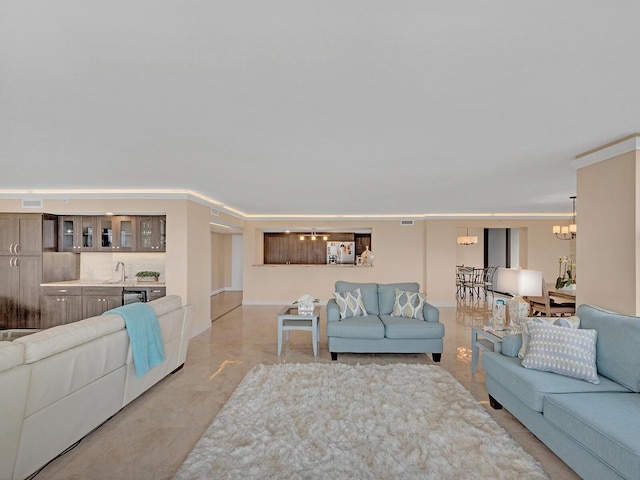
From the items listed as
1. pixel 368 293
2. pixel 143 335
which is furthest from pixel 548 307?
pixel 143 335

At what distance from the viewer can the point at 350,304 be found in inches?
193

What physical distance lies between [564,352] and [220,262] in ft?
32.1

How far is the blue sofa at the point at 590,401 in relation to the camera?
186 cm

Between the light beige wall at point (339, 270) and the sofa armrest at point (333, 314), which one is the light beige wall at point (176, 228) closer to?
the sofa armrest at point (333, 314)

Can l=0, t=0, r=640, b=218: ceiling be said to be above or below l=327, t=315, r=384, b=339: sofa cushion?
above

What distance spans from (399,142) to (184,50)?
1983mm

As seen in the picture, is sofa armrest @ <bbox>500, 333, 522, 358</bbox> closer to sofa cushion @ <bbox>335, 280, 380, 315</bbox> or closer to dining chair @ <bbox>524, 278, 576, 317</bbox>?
sofa cushion @ <bbox>335, 280, 380, 315</bbox>

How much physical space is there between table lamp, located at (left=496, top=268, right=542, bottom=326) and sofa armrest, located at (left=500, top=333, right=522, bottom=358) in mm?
494

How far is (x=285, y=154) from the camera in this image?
3418 mm

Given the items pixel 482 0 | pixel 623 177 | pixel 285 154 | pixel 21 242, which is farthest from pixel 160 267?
pixel 623 177

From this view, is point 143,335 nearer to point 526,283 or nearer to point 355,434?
point 355,434

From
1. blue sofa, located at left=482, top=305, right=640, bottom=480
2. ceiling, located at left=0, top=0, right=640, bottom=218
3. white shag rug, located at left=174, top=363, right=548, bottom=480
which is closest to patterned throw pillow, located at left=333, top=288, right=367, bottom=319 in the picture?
white shag rug, located at left=174, top=363, right=548, bottom=480

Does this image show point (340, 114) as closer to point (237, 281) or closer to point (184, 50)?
point (184, 50)

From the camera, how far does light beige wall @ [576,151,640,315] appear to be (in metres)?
2.85
